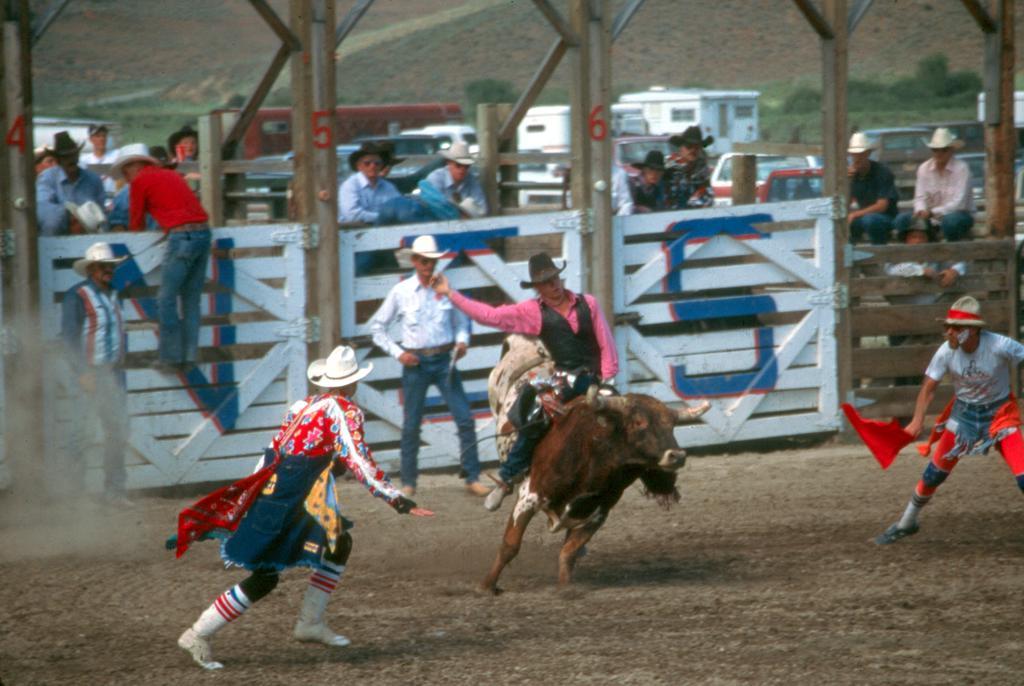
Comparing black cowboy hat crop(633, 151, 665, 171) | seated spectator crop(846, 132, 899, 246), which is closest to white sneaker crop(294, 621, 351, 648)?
black cowboy hat crop(633, 151, 665, 171)

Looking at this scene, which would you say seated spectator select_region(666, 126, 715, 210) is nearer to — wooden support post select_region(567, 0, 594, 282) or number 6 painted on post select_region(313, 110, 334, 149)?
wooden support post select_region(567, 0, 594, 282)

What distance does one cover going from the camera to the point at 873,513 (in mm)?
9906

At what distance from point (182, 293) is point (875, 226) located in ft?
21.0

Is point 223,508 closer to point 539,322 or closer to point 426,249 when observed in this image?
point 539,322

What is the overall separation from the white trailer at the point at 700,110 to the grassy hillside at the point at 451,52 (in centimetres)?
989

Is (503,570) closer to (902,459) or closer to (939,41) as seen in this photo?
(902,459)

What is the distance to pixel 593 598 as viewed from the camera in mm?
7727

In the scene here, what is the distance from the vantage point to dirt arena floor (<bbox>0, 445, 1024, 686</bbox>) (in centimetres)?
639

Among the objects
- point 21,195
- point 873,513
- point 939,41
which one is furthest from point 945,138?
point 939,41

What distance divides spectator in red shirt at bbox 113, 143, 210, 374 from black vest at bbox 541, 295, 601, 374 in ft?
10.4

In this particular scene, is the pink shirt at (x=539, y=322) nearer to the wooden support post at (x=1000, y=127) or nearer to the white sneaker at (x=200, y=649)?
the white sneaker at (x=200, y=649)

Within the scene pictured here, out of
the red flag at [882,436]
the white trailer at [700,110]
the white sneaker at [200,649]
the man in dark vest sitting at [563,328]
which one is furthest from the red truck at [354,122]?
the white sneaker at [200,649]

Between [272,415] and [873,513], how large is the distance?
460 cm

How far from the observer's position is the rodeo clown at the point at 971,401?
865cm
